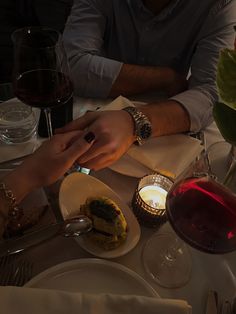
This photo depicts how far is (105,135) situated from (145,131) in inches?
4.7

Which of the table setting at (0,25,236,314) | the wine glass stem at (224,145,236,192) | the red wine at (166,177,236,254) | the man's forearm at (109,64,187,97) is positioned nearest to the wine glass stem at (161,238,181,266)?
the table setting at (0,25,236,314)

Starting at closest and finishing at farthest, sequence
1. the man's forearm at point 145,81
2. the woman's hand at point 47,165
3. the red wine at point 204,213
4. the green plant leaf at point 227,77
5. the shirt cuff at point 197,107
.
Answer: the green plant leaf at point 227,77 → the red wine at point 204,213 → the woman's hand at point 47,165 → the shirt cuff at point 197,107 → the man's forearm at point 145,81

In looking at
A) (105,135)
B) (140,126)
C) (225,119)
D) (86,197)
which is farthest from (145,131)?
(225,119)

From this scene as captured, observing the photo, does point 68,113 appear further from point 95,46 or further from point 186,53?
point 186,53

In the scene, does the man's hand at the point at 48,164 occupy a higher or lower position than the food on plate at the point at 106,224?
higher

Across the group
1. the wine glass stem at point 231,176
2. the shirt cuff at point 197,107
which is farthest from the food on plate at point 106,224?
the shirt cuff at point 197,107

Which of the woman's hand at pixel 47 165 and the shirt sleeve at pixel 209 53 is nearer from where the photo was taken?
the woman's hand at pixel 47 165

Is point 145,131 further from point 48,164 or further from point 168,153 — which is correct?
point 48,164

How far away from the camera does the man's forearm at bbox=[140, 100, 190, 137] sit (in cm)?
A: 87

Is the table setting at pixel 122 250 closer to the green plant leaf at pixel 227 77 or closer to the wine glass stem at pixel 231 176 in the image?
the wine glass stem at pixel 231 176

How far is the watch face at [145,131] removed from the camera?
0.83 m

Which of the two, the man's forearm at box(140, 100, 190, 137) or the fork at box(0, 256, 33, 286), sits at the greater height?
the man's forearm at box(140, 100, 190, 137)

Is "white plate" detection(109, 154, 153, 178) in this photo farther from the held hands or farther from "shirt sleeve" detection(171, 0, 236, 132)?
"shirt sleeve" detection(171, 0, 236, 132)

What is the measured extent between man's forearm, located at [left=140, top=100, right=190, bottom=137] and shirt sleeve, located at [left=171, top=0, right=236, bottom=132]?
4 centimetres
